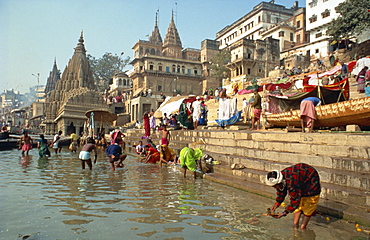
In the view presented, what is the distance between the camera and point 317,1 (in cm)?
3653

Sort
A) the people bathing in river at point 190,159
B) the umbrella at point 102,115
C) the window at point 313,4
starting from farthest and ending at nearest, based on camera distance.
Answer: the window at point 313,4 → the umbrella at point 102,115 → the people bathing in river at point 190,159

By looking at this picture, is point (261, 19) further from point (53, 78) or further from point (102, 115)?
point (53, 78)

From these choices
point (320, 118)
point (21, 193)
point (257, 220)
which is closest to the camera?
point (257, 220)

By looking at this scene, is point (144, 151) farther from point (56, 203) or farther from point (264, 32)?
point (264, 32)

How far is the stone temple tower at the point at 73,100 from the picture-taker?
31.1m

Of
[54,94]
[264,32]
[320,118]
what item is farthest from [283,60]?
[320,118]

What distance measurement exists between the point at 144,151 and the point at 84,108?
23.0 m

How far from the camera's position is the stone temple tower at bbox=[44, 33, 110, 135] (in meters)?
31.1

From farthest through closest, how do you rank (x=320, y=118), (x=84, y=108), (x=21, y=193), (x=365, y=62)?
(x=84, y=108)
(x=365, y=62)
(x=320, y=118)
(x=21, y=193)

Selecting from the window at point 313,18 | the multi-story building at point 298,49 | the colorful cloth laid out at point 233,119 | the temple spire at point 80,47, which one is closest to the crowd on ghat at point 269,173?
the colorful cloth laid out at point 233,119

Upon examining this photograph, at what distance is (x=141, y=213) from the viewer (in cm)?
427

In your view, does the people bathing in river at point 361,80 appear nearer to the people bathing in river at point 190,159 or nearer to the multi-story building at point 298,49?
the people bathing in river at point 190,159

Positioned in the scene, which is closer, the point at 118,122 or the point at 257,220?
the point at 257,220

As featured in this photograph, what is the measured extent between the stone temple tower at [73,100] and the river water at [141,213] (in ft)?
84.1
